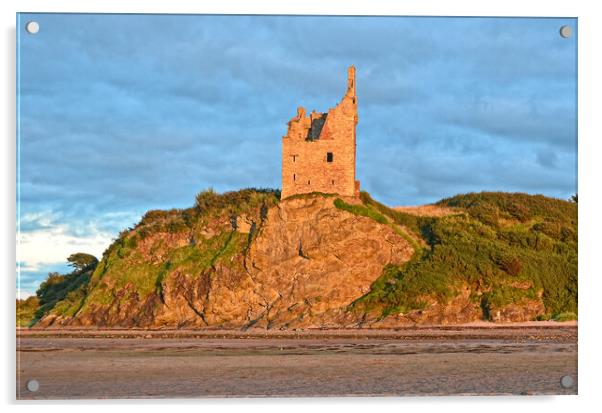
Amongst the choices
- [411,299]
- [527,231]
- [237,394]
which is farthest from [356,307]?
[237,394]

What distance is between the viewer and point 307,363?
21.9 m

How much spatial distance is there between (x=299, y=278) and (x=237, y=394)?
20.5m

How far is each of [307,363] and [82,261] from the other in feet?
94.2

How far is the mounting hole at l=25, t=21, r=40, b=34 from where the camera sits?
15.9m

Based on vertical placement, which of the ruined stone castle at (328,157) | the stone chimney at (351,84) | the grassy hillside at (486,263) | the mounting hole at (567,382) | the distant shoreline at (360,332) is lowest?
the distant shoreline at (360,332)

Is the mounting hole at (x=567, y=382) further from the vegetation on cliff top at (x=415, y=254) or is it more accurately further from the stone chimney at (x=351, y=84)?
the stone chimney at (x=351, y=84)

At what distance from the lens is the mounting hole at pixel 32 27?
626 inches

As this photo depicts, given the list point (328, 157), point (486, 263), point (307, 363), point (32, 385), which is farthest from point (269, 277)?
point (32, 385)

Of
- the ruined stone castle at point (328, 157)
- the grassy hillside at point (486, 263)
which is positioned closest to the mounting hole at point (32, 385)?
the grassy hillside at point (486, 263)

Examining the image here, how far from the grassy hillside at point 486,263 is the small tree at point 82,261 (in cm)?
1630

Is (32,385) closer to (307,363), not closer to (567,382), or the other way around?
(307,363)

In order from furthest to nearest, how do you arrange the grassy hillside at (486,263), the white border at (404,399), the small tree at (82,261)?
1. the small tree at (82,261)
2. the grassy hillside at (486,263)
3. the white border at (404,399)

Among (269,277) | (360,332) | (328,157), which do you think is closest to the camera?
(360,332)

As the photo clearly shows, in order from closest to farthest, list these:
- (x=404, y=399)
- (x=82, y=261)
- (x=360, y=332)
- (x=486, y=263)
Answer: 1. (x=404, y=399)
2. (x=360, y=332)
3. (x=486, y=263)
4. (x=82, y=261)
